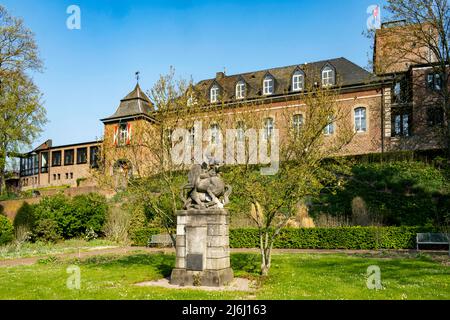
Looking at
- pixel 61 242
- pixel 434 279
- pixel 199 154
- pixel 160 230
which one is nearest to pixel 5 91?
pixel 61 242

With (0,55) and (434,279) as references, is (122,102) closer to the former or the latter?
(0,55)

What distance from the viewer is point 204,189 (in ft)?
33.7

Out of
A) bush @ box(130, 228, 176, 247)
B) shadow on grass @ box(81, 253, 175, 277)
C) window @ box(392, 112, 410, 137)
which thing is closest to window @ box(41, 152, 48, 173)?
bush @ box(130, 228, 176, 247)

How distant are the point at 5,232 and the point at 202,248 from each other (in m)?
18.1

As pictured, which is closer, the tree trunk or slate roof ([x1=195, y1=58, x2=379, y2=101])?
the tree trunk

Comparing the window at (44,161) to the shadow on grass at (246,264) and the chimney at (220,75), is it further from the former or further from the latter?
the shadow on grass at (246,264)

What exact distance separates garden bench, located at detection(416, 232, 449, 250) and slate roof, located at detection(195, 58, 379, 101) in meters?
18.5

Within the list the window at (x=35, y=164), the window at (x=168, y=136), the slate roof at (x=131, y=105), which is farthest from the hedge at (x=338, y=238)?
the window at (x=35, y=164)

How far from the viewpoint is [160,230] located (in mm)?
23094

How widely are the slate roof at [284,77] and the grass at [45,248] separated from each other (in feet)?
51.9

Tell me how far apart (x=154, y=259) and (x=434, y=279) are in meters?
9.62

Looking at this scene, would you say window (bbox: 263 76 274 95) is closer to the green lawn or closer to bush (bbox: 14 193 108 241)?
bush (bbox: 14 193 108 241)

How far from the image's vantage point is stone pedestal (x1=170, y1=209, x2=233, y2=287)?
9.74m

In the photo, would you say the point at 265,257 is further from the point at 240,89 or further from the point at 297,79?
the point at 240,89
